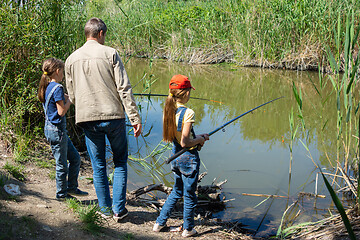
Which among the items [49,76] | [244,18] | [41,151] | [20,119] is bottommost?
[41,151]

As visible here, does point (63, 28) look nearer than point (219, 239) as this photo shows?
No

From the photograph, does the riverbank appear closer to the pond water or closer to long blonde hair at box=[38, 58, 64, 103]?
the pond water

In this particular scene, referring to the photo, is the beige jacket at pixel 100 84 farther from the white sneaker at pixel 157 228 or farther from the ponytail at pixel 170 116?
the white sneaker at pixel 157 228

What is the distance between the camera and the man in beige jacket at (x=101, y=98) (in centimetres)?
301

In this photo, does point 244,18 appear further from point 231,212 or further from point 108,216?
point 108,216

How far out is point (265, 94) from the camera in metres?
8.98

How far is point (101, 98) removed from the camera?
3.02 metres

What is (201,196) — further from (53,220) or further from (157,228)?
(53,220)

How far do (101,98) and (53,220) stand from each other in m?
0.96

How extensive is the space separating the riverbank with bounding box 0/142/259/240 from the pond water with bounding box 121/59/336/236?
57 centimetres

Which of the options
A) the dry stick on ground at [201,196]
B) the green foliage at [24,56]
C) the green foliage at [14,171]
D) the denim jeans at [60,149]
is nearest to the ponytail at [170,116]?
the denim jeans at [60,149]

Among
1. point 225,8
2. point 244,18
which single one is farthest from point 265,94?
point 225,8

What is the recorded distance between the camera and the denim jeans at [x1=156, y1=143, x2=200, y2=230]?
3.00 m

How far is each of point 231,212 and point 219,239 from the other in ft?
→ 2.48
